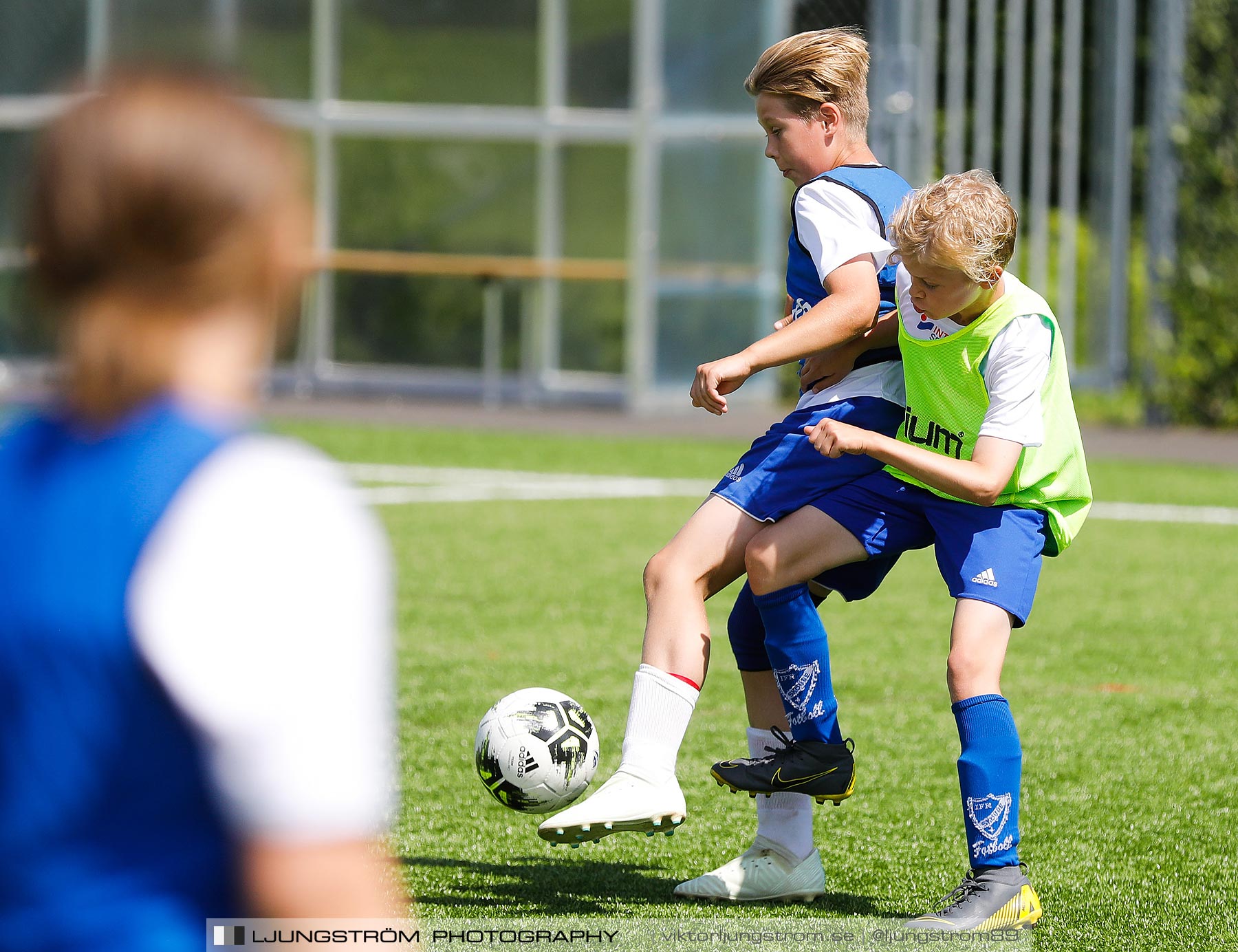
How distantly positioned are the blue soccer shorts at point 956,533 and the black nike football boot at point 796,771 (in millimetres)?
423

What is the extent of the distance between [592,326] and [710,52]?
2.62m

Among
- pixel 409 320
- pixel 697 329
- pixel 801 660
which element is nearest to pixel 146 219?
pixel 801 660

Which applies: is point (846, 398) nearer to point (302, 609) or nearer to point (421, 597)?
point (302, 609)

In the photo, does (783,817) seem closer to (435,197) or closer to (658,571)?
(658,571)

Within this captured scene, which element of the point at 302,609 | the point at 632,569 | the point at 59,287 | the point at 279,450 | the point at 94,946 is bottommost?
the point at 632,569

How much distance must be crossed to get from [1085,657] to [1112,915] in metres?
2.90

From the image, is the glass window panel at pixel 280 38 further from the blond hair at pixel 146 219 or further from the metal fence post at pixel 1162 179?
the blond hair at pixel 146 219

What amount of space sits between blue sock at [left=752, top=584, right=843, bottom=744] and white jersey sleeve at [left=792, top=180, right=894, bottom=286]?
673mm

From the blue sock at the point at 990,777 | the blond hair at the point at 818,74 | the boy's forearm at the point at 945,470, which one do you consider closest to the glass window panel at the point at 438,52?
the blond hair at the point at 818,74

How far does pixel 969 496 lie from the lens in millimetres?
3305

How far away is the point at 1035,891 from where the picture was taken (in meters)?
3.68

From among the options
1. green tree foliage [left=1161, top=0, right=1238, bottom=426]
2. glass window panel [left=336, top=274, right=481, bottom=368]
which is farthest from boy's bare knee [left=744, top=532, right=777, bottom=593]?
glass window panel [left=336, top=274, right=481, bottom=368]

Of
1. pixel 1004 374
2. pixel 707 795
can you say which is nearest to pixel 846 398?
pixel 1004 374

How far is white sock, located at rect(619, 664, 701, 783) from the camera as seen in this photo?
Answer: 3.31 metres
